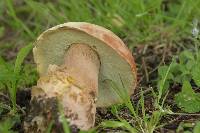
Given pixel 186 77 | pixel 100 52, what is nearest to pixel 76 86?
pixel 100 52

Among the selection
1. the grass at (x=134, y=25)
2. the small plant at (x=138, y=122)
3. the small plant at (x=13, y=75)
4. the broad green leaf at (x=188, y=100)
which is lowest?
the small plant at (x=138, y=122)

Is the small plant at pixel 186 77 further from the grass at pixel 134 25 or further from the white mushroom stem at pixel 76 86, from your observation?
the white mushroom stem at pixel 76 86

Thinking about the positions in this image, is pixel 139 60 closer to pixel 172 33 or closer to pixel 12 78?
pixel 172 33

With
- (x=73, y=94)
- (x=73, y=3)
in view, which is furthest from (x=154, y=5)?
(x=73, y=94)

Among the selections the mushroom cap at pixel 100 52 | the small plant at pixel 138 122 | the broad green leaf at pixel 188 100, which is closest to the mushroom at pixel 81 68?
the mushroom cap at pixel 100 52

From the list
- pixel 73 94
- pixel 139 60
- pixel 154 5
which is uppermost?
pixel 154 5

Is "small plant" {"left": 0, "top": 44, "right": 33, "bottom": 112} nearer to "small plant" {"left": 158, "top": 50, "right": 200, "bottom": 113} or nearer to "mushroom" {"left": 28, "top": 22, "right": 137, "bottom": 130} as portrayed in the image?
"mushroom" {"left": 28, "top": 22, "right": 137, "bottom": 130}
